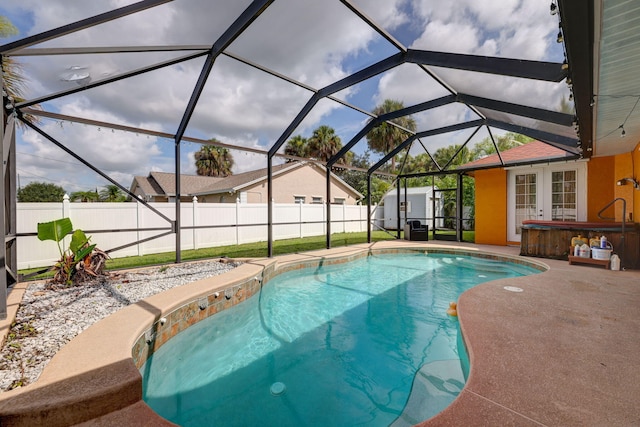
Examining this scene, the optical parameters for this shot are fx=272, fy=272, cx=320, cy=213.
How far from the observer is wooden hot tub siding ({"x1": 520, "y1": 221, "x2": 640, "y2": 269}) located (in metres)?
6.08

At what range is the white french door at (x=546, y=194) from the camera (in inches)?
339

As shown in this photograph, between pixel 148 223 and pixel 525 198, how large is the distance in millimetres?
13252

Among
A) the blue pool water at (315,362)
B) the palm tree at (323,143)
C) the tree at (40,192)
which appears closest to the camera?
the blue pool water at (315,362)

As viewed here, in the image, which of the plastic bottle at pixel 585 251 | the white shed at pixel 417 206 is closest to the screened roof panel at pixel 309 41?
the plastic bottle at pixel 585 251

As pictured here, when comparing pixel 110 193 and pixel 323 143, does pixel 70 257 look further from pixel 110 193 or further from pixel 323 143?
pixel 110 193

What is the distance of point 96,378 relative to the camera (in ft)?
6.65

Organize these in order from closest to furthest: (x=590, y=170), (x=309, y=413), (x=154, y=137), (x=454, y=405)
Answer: (x=454, y=405) → (x=309, y=413) → (x=154, y=137) → (x=590, y=170)

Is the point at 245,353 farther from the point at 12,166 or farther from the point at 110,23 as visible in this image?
the point at 12,166

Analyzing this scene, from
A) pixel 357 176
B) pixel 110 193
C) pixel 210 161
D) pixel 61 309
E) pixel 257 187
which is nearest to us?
pixel 61 309

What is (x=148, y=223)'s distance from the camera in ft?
30.5

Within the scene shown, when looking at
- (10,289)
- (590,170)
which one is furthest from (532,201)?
(10,289)

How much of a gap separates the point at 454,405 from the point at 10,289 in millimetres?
6487

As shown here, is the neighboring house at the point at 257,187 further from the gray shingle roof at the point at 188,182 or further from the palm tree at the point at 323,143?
the palm tree at the point at 323,143

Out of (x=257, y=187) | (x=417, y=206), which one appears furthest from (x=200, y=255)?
(x=417, y=206)
